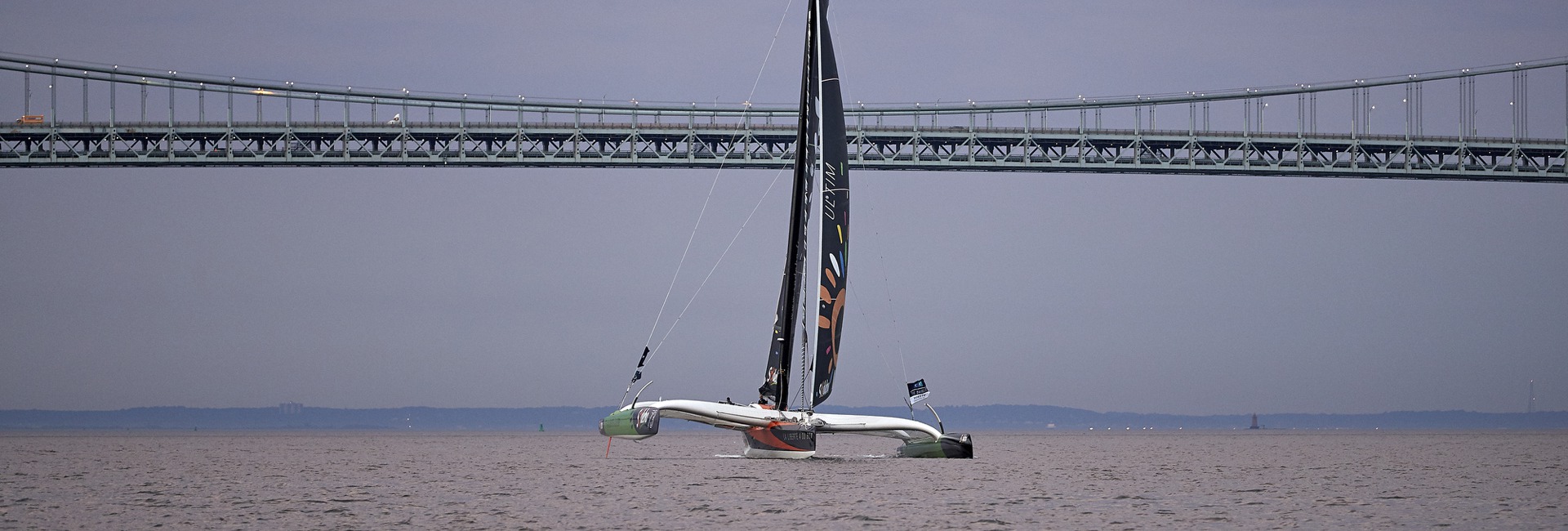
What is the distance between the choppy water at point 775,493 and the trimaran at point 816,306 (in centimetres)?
75

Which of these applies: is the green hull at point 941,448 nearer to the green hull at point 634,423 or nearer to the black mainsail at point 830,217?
the black mainsail at point 830,217

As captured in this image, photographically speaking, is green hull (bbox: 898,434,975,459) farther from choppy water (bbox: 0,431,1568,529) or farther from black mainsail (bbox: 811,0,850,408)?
black mainsail (bbox: 811,0,850,408)

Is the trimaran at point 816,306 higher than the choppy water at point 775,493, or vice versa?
the trimaran at point 816,306

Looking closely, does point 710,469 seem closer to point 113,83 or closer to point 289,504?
point 289,504

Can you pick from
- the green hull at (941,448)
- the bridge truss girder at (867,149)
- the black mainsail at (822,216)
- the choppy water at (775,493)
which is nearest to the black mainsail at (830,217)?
the black mainsail at (822,216)

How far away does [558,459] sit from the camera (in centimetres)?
3578

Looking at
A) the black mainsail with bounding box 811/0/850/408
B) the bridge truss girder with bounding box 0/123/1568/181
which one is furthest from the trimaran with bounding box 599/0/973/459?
the bridge truss girder with bounding box 0/123/1568/181

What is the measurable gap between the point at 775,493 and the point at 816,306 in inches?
245

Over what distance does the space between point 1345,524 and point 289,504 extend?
11.1 metres

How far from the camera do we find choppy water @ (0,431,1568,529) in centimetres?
1652

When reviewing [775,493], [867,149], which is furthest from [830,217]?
[867,149]

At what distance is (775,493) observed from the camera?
20750 millimetres

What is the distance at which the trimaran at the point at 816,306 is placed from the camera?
26266 millimetres

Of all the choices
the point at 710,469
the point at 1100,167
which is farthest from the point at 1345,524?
A: the point at 1100,167
